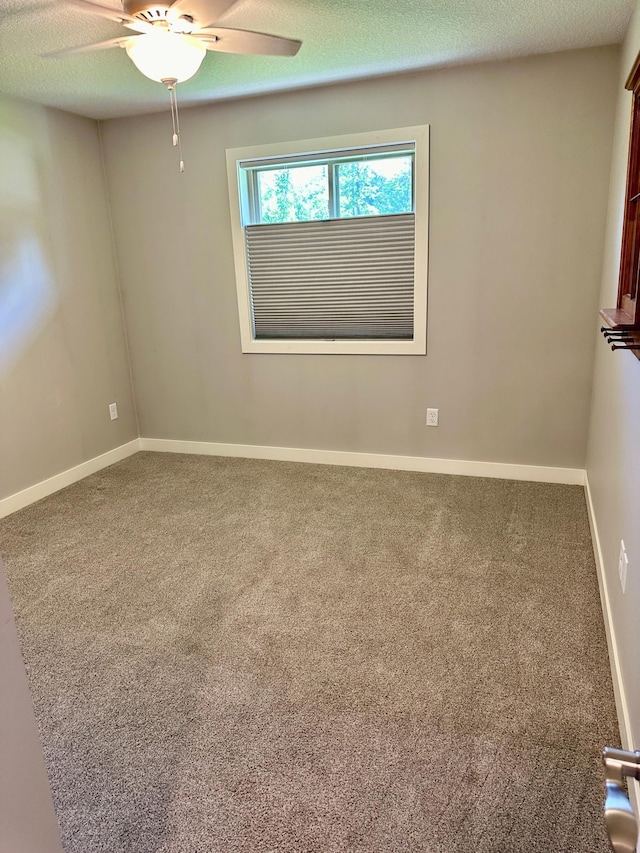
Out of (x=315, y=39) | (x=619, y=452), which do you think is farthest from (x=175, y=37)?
(x=619, y=452)

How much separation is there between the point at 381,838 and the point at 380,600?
1013 millimetres

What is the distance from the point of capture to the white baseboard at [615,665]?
1409 mm

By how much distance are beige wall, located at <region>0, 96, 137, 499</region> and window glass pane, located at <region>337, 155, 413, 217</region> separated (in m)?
1.83

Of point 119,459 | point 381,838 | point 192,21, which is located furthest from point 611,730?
point 119,459

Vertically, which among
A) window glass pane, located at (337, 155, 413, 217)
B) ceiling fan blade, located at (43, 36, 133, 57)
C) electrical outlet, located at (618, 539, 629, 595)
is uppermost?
ceiling fan blade, located at (43, 36, 133, 57)

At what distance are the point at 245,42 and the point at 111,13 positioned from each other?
1.76ft

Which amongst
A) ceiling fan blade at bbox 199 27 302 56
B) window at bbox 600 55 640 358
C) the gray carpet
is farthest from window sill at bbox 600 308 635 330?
ceiling fan blade at bbox 199 27 302 56

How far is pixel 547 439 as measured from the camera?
3.39 meters

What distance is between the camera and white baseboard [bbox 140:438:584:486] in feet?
11.3

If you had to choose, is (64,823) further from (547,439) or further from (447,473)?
(547,439)

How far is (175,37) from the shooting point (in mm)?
2080

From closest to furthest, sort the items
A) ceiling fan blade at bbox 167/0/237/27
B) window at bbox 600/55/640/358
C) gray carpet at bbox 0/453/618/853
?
gray carpet at bbox 0/453/618/853, window at bbox 600/55/640/358, ceiling fan blade at bbox 167/0/237/27

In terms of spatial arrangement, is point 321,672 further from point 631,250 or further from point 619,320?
point 631,250

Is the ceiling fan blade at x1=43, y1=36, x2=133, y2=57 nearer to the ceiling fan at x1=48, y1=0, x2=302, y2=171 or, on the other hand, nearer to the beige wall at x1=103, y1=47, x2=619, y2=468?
the ceiling fan at x1=48, y1=0, x2=302, y2=171
